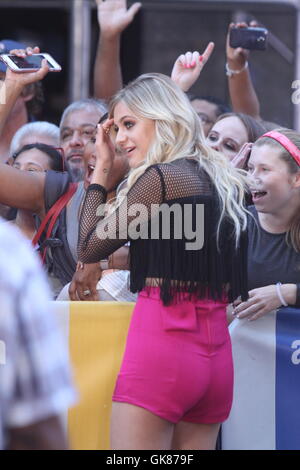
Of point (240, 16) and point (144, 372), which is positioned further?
point (240, 16)

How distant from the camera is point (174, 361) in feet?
9.42

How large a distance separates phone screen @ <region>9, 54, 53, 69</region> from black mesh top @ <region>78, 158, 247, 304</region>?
140 cm

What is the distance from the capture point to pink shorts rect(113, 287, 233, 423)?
2.86 metres

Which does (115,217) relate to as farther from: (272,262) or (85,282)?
(272,262)

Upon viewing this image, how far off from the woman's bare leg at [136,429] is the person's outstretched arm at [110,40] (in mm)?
2690

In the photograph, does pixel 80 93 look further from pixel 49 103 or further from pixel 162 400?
pixel 162 400

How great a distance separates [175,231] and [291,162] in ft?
2.85

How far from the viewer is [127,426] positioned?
284 cm

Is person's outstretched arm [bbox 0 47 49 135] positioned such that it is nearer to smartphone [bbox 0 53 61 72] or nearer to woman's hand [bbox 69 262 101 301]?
smartphone [bbox 0 53 61 72]

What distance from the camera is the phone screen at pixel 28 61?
4.16 m

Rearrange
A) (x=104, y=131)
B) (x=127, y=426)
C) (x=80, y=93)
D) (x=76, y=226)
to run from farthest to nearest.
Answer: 1. (x=80, y=93)
2. (x=76, y=226)
3. (x=104, y=131)
4. (x=127, y=426)

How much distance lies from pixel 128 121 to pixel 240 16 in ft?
12.2

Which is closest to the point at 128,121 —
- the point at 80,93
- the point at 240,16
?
the point at 80,93

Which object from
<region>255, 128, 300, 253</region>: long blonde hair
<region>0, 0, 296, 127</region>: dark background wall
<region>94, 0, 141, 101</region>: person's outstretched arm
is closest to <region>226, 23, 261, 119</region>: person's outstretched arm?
<region>94, 0, 141, 101</region>: person's outstretched arm
